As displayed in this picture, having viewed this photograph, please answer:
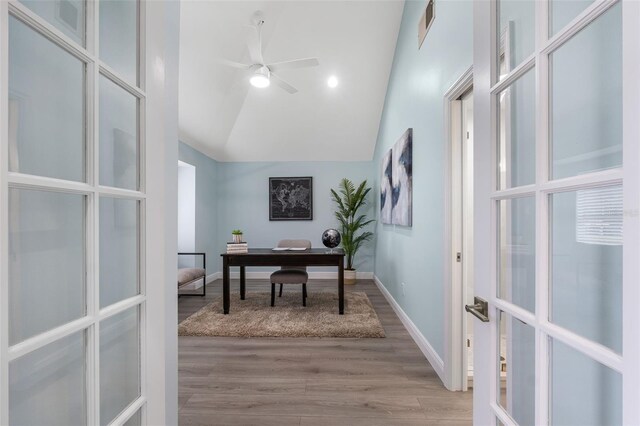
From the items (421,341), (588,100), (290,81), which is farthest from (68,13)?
(290,81)

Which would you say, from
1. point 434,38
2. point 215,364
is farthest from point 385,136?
point 215,364

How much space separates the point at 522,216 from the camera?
83 centimetres

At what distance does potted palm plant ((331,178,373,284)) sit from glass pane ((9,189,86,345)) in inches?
180

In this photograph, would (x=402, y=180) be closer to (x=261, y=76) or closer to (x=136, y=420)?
(x=261, y=76)

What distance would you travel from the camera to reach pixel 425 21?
96.4 inches

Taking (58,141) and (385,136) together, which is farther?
(385,136)

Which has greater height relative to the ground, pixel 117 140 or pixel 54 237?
pixel 117 140

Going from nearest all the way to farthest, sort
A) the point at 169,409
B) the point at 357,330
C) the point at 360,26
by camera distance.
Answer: the point at 169,409 < the point at 357,330 < the point at 360,26

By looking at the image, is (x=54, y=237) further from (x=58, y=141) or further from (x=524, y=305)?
(x=524, y=305)

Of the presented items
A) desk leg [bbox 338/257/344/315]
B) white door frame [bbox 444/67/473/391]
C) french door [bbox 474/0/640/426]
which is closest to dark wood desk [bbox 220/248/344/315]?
desk leg [bbox 338/257/344/315]

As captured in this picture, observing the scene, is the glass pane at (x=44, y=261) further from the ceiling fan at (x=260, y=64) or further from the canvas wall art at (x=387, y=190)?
the canvas wall art at (x=387, y=190)

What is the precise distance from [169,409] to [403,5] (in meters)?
4.42

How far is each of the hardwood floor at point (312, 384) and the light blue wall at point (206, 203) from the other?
8.32ft

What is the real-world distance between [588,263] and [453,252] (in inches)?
52.9
